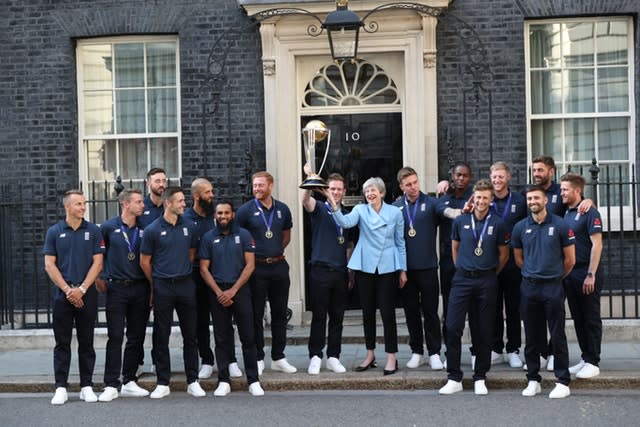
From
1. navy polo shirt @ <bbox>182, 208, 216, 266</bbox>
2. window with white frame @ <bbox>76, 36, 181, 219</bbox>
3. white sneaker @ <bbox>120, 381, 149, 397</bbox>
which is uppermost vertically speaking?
window with white frame @ <bbox>76, 36, 181, 219</bbox>

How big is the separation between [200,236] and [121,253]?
29.5 inches

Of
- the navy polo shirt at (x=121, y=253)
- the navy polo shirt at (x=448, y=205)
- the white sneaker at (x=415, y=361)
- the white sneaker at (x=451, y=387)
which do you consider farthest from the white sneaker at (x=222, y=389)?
the navy polo shirt at (x=448, y=205)

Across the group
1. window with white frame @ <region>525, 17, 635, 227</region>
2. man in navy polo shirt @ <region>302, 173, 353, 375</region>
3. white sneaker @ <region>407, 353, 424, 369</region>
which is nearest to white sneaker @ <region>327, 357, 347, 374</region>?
man in navy polo shirt @ <region>302, 173, 353, 375</region>

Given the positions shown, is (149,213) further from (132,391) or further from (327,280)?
(327,280)

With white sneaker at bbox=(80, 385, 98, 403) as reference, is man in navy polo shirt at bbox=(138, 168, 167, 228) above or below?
above

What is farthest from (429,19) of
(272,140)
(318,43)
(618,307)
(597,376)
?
(597,376)

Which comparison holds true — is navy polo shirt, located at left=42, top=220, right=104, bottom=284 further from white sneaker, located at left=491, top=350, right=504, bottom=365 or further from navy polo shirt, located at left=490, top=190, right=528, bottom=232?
white sneaker, located at left=491, top=350, right=504, bottom=365

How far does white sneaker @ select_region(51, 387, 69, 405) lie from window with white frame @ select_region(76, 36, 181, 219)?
4154mm

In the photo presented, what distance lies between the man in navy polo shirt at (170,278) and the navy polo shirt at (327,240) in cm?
120

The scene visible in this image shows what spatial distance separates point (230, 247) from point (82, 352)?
161cm

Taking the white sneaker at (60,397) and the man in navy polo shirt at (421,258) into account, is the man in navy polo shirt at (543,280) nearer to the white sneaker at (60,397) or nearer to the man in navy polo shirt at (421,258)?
the man in navy polo shirt at (421,258)

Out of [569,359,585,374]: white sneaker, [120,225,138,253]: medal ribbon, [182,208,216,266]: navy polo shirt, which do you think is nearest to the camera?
[120,225,138,253]: medal ribbon

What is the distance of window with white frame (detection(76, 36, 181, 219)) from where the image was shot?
42.0 ft

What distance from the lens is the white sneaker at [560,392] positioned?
8672 millimetres
